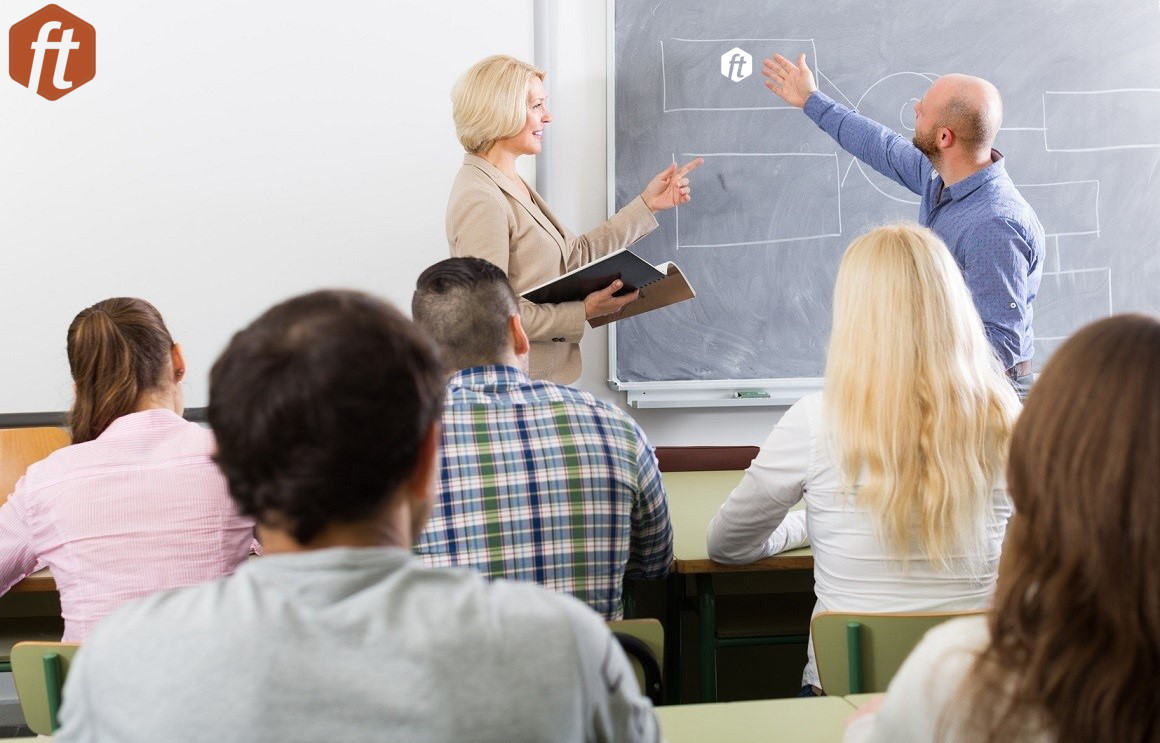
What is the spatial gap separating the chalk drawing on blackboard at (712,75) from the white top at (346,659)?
2986mm

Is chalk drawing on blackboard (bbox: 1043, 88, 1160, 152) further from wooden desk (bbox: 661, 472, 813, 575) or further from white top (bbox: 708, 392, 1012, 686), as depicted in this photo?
white top (bbox: 708, 392, 1012, 686)

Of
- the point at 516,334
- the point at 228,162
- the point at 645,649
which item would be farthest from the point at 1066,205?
the point at 645,649

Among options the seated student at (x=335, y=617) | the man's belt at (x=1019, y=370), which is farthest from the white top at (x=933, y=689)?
the man's belt at (x=1019, y=370)

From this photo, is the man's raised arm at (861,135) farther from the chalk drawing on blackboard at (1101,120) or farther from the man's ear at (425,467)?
the man's ear at (425,467)

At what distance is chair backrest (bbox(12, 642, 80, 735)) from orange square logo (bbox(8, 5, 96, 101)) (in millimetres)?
2276

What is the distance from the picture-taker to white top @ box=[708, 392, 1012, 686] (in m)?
1.88

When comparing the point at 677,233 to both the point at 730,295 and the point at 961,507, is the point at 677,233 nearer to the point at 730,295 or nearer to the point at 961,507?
the point at 730,295

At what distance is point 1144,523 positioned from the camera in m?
0.90

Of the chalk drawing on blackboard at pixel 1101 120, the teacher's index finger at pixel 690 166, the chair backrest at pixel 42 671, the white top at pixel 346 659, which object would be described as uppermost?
the chalk drawing on blackboard at pixel 1101 120

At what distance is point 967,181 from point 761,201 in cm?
73

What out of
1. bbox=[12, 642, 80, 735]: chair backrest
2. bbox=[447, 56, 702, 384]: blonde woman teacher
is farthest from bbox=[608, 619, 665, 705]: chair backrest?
bbox=[447, 56, 702, 384]: blonde woman teacher

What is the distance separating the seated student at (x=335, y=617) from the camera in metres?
0.83

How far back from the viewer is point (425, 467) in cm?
95

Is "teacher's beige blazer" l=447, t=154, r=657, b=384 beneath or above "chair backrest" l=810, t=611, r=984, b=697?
above
